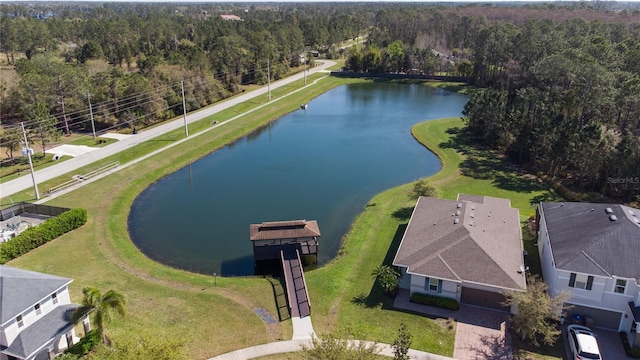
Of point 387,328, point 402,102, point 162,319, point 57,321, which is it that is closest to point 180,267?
point 162,319

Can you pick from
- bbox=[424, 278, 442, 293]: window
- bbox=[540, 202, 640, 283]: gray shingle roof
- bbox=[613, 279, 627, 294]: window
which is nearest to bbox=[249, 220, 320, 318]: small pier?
bbox=[424, 278, 442, 293]: window

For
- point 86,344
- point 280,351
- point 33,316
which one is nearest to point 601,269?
point 280,351

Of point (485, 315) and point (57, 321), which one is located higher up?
point (57, 321)

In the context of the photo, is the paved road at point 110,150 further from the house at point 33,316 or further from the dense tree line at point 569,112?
the dense tree line at point 569,112

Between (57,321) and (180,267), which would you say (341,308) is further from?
(57,321)

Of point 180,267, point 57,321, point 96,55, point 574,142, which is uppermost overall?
point 96,55

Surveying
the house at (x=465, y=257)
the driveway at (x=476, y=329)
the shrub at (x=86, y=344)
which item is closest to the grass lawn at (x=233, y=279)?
the driveway at (x=476, y=329)

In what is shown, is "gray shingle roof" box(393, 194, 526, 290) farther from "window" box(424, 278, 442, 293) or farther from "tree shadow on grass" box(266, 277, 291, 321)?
"tree shadow on grass" box(266, 277, 291, 321)
